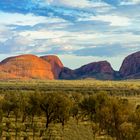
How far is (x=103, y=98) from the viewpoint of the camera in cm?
6147

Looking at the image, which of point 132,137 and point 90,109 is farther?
point 90,109

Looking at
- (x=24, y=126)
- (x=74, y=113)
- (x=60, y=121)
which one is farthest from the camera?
(x=74, y=113)

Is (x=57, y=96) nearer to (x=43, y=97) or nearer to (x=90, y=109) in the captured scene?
(x=43, y=97)

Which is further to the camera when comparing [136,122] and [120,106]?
[120,106]

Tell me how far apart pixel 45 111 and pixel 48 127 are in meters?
2.71

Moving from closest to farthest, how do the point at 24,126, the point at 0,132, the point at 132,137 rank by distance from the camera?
the point at 132,137 < the point at 0,132 < the point at 24,126

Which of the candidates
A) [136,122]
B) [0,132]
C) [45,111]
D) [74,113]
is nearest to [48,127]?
[45,111]

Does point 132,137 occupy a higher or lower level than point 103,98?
lower

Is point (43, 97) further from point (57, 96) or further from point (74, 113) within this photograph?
point (74, 113)

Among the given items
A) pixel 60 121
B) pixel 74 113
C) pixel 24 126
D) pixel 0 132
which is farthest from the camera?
pixel 74 113

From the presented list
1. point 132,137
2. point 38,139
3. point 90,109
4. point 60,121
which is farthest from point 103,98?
point 132,137

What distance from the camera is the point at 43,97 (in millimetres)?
58375

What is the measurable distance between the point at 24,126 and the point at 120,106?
1466 cm

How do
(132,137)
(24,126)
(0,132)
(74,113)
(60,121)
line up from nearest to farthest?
(132,137), (0,132), (24,126), (60,121), (74,113)
